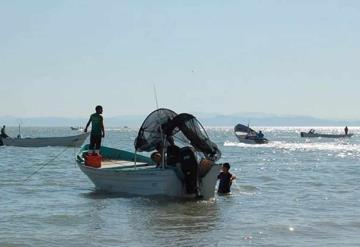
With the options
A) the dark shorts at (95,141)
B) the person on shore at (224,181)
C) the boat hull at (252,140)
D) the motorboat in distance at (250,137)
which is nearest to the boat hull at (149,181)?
the dark shorts at (95,141)

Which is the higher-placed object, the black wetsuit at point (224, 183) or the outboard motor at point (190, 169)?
the outboard motor at point (190, 169)

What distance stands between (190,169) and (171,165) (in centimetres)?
74

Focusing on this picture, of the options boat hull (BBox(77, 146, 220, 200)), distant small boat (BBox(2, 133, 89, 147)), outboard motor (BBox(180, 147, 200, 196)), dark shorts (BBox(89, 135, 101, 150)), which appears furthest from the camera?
distant small boat (BBox(2, 133, 89, 147))

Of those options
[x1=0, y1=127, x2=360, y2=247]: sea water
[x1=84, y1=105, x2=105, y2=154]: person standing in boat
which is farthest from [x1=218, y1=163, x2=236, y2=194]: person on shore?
[x1=84, y1=105, x2=105, y2=154]: person standing in boat

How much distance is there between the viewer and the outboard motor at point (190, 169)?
16.8 m

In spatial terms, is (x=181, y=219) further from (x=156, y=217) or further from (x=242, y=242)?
(x=242, y=242)

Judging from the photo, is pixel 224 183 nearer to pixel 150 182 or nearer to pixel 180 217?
pixel 150 182

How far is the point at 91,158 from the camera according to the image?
20.5 metres

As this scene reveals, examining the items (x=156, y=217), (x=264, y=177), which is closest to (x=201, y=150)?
(x=156, y=217)

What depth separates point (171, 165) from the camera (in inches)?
684

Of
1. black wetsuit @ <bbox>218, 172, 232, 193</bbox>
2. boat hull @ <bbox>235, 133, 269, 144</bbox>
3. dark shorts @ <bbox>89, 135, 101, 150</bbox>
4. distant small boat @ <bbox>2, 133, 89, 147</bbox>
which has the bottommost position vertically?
boat hull @ <bbox>235, 133, 269, 144</bbox>

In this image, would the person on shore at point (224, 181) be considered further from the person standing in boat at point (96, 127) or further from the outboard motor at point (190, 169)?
the person standing in boat at point (96, 127)

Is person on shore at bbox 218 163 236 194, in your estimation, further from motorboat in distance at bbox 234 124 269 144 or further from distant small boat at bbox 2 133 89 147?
motorboat in distance at bbox 234 124 269 144

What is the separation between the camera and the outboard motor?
661 inches
